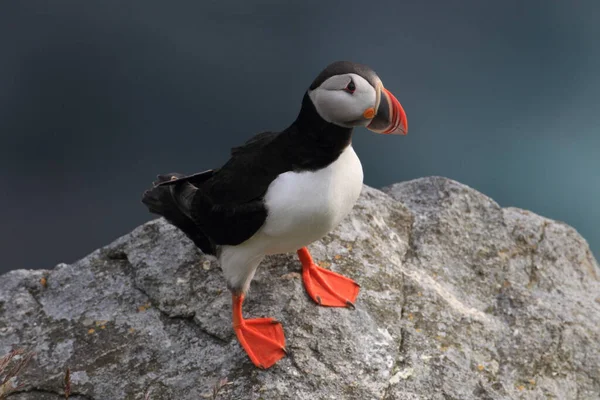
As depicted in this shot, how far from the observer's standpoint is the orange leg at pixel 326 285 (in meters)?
3.92

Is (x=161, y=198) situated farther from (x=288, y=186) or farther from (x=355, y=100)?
(x=355, y=100)

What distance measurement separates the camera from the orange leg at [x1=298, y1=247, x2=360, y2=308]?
3.92m

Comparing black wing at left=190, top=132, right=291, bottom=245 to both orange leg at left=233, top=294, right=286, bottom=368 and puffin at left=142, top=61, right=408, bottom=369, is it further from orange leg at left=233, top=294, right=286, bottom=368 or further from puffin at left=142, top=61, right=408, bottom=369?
orange leg at left=233, top=294, right=286, bottom=368

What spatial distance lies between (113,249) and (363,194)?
6.17 ft

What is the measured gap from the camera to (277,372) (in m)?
3.56

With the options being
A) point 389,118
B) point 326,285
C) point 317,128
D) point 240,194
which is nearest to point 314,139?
point 317,128

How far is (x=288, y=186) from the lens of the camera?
336 cm

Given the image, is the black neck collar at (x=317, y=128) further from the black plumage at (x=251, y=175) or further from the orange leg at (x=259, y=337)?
the orange leg at (x=259, y=337)

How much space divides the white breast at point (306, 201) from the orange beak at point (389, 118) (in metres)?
0.28

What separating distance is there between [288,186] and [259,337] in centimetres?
89

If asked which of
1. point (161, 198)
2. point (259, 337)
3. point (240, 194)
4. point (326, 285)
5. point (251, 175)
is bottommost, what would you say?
point (259, 337)

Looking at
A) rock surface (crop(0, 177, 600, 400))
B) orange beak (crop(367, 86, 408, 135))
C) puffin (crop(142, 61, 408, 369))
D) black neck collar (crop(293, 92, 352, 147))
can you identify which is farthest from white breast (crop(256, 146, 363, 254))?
rock surface (crop(0, 177, 600, 400))

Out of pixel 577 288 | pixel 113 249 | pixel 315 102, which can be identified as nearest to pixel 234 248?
pixel 315 102

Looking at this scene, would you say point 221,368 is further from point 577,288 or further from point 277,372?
point 577,288
